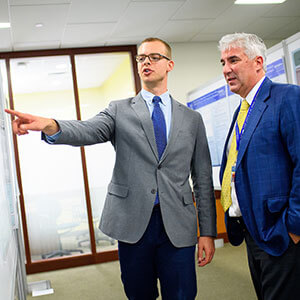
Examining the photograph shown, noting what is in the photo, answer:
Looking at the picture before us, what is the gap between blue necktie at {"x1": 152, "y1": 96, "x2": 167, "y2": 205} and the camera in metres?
1.77

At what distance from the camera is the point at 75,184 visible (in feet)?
16.6

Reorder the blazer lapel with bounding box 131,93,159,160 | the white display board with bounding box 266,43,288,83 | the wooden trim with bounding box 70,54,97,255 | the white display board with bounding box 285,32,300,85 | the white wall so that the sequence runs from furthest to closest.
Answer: the white wall
the wooden trim with bounding box 70,54,97,255
the white display board with bounding box 266,43,288,83
the white display board with bounding box 285,32,300,85
the blazer lapel with bounding box 131,93,159,160

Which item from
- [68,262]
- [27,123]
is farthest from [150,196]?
[68,262]

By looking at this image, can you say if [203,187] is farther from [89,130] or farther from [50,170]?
[50,170]

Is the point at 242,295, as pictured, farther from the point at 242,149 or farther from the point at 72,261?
the point at 72,261

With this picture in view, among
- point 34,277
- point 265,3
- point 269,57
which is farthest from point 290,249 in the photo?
point 34,277

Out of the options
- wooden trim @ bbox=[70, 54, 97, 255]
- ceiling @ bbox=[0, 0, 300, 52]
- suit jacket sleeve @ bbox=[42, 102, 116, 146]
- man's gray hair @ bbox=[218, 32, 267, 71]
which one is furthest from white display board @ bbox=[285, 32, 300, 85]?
wooden trim @ bbox=[70, 54, 97, 255]

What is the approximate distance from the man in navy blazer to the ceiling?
99.8 inches

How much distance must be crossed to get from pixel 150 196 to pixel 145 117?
347mm

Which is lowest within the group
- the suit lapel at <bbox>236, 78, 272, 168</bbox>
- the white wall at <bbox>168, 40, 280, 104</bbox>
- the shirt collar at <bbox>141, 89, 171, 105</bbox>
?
the suit lapel at <bbox>236, 78, 272, 168</bbox>

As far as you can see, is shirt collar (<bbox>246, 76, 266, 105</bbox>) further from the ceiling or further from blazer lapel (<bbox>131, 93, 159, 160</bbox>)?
the ceiling

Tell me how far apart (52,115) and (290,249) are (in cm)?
402

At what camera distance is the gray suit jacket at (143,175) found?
1.70 m

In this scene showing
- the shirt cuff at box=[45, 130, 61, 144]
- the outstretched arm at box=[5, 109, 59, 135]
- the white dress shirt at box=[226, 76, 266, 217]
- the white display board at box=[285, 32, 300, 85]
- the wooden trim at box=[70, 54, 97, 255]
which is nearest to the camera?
the outstretched arm at box=[5, 109, 59, 135]
